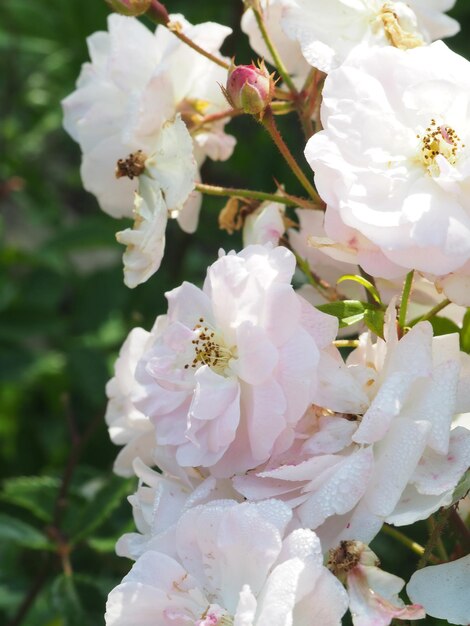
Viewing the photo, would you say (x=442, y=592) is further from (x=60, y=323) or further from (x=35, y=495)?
(x=60, y=323)

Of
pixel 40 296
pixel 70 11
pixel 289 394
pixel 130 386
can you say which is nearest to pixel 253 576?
pixel 289 394

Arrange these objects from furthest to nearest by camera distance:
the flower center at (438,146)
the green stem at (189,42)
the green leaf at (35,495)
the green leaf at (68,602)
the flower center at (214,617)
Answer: the green leaf at (35,495) → the green leaf at (68,602) → the green stem at (189,42) → the flower center at (438,146) → the flower center at (214,617)

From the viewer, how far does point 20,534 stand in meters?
1.25

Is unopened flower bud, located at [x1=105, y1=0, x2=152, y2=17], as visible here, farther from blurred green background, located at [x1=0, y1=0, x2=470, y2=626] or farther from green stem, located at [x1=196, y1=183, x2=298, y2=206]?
blurred green background, located at [x1=0, y1=0, x2=470, y2=626]

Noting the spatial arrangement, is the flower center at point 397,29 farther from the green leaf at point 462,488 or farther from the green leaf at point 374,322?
the green leaf at point 462,488

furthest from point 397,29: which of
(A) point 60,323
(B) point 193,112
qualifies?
(A) point 60,323

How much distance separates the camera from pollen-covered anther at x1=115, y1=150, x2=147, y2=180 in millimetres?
918

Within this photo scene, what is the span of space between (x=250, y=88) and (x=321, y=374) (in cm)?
21

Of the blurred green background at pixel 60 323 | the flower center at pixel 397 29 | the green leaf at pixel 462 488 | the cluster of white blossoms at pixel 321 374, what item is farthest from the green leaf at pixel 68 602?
the flower center at pixel 397 29

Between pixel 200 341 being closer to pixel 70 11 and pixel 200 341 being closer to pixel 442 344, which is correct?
pixel 442 344

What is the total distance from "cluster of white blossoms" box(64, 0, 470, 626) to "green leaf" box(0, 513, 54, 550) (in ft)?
1.34

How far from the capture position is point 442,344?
0.76 m

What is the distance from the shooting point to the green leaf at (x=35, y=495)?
1.26 meters

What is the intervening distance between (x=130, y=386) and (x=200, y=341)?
5.2 inches
